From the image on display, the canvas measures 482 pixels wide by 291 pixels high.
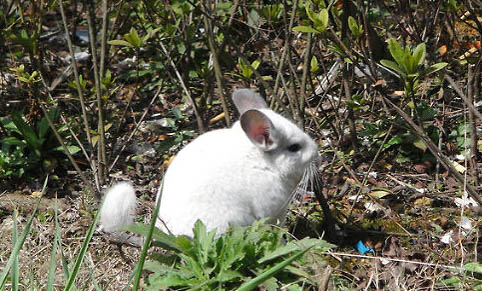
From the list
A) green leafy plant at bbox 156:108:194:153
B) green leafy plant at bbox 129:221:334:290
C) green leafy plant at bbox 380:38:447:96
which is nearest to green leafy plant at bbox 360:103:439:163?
green leafy plant at bbox 156:108:194:153

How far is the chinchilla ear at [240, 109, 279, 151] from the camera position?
3219mm

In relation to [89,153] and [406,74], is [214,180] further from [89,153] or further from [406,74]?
[89,153]

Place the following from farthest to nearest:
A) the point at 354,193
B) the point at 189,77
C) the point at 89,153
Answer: the point at 189,77, the point at 89,153, the point at 354,193

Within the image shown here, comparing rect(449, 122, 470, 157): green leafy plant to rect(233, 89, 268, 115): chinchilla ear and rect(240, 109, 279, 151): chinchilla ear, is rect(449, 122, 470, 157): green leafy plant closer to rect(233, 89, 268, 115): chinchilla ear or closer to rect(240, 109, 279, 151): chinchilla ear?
rect(233, 89, 268, 115): chinchilla ear

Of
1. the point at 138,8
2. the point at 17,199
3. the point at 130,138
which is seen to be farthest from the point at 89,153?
the point at 138,8

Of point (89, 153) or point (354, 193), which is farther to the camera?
point (89, 153)

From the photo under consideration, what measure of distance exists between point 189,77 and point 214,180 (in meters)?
2.14

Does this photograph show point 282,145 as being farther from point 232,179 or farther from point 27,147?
point 27,147

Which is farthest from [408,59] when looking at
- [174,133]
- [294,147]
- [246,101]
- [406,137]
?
[174,133]

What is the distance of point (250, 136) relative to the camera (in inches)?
129

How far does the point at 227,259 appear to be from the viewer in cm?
269

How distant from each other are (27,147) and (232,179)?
81.5 inches

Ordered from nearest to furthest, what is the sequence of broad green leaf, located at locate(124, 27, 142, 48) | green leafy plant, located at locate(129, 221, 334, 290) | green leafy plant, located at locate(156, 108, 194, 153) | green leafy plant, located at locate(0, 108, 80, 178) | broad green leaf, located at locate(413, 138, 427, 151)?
green leafy plant, located at locate(129, 221, 334, 290) → broad green leaf, located at locate(124, 27, 142, 48) → broad green leaf, located at locate(413, 138, 427, 151) → green leafy plant, located at locate(0, 108, 80, 178) → green leafy plant, located at locate(156, 108, 194, 153)

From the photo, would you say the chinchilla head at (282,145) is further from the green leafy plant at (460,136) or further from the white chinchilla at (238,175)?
the green leafy plant at (460,136)
